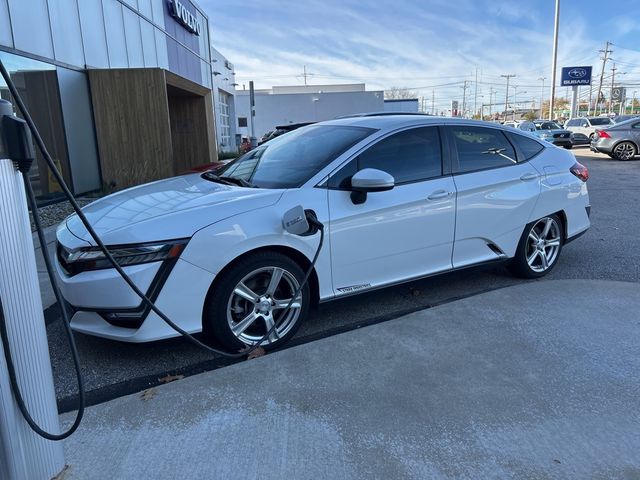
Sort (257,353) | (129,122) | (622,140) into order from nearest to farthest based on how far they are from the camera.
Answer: (257,353)
(129,122)
(622,140)

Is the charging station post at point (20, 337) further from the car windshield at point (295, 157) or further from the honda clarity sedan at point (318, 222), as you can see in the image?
the car windshield at point (295, 157)

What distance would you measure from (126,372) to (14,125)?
1.88m

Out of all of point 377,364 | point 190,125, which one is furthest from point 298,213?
point 190,125

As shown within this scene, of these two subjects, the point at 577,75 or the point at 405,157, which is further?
the point at 577,75

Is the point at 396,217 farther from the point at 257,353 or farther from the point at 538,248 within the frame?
the point at 538,248

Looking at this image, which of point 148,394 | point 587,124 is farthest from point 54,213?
point 587,124

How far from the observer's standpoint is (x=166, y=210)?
324 cm

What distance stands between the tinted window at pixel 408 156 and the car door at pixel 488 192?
0.19 m

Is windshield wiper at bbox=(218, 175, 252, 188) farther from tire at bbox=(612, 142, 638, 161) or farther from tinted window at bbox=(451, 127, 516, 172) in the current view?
tire at bbox=(612, 142, 638, 161)

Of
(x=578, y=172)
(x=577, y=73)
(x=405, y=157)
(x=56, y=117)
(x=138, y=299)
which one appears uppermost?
(x=577, y=73)

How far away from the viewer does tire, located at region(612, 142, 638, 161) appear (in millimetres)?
18141

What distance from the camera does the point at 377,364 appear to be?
10.5 feet

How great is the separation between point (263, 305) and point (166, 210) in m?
0.89

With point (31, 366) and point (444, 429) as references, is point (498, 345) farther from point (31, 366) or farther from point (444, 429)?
point (31, 366)
